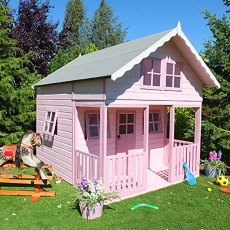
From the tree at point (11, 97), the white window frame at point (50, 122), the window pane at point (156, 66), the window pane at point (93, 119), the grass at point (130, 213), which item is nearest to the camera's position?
the grass at point (130, 213)

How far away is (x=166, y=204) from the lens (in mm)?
6988

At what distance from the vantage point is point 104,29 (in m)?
37.8

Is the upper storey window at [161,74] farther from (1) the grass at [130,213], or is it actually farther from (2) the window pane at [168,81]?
(1) the grass at [130,213]

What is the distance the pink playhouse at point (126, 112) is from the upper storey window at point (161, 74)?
0.03m

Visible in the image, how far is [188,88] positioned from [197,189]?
3.41m

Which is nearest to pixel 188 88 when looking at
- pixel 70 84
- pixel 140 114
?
pixel 140 114

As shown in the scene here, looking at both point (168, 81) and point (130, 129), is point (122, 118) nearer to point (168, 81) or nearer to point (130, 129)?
→ point (130, 129)

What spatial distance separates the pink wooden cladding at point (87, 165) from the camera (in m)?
7.25

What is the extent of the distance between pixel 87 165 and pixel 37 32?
11444mm

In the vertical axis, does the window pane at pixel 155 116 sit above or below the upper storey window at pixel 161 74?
below

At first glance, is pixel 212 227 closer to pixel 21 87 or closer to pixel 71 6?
pixel 21 87

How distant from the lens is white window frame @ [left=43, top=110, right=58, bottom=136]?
30.1 feet

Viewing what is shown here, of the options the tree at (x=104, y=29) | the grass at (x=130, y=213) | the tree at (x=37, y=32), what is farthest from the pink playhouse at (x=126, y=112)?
the tree at (x=104, y=29)

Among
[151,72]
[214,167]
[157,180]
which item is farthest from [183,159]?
[151,72]
